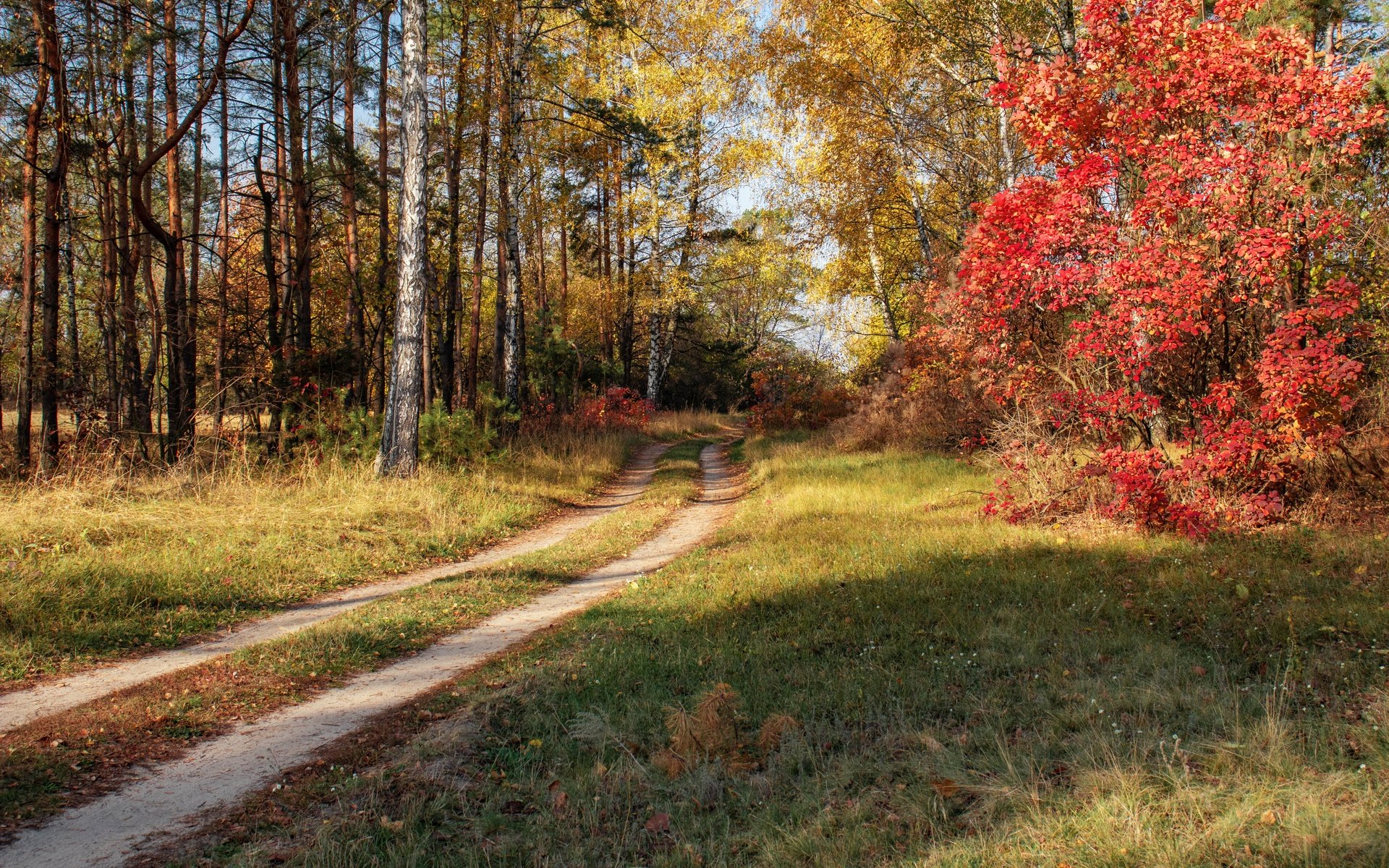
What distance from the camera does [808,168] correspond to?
20.5m

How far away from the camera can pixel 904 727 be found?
13.8 ft

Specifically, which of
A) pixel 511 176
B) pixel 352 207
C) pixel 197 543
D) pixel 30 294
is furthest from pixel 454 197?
pixel 197 543

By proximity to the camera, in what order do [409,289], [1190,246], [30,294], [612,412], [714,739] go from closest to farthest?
[714,739] < [1190,246] < [30,294] < [409,289] < [612,412]

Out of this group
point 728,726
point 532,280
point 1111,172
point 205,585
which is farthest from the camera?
point 532,280

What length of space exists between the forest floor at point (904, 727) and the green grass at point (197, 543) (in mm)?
1558

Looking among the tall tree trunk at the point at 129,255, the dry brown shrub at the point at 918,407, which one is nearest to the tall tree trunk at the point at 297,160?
the tall tree trunk at the point at 129,255

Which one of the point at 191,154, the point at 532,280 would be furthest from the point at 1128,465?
the point at 532,280

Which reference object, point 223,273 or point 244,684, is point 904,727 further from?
point 223,273

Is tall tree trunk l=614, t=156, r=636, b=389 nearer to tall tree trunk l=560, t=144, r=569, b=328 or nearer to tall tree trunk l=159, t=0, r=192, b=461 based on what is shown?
tall tree trunk l=560, t=144, r=569, b=328

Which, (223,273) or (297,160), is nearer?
(297,160)

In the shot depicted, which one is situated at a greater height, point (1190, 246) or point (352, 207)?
point (352, 207)

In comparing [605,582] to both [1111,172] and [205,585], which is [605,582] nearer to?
[205,585]

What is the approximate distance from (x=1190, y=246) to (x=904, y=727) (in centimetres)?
609

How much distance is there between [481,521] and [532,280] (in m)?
27.4
